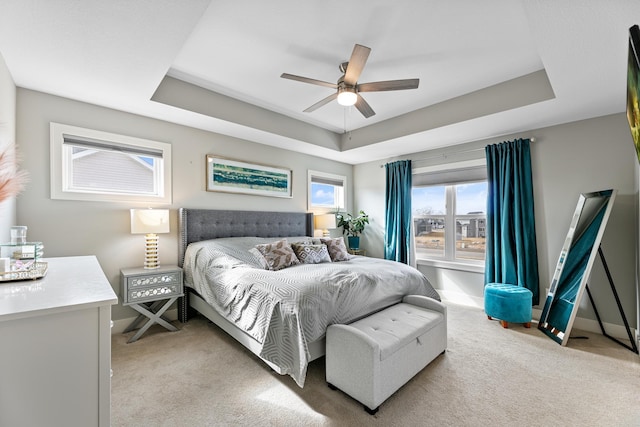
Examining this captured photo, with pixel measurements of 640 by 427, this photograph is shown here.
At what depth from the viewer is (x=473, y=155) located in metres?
4.13

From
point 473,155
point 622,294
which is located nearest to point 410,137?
point 473,155

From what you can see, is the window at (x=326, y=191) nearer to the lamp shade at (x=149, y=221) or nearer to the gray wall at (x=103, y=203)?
the gray wall at (x=103, y=203)

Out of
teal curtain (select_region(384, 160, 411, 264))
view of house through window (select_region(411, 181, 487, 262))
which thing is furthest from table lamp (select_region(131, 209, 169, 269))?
view of house through window (select_region(411, 181, 487, 262))

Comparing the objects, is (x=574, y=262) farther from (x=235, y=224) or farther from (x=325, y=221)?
(x=235, y=224)

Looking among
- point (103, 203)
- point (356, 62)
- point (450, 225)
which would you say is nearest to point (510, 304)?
point (450, 225)

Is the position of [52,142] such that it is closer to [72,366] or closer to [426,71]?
[72,366]

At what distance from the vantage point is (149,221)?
2.93 metres

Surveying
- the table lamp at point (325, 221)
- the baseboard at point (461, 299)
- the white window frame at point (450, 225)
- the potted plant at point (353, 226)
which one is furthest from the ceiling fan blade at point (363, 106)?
the baseboard at point (461, 299)

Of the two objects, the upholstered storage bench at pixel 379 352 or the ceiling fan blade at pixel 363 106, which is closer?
the upholstered storage bench at pixel 379 352

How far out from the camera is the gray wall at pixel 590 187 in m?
3.00

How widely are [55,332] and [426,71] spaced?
10.8ft

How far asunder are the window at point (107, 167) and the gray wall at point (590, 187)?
441 cm

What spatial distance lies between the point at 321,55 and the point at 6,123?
104 inches

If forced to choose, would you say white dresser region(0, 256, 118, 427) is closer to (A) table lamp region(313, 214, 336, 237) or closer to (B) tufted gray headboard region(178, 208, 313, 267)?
(B) tufted gray headboard region(178, 208, 313, 267)
